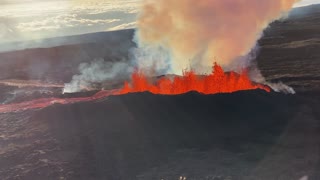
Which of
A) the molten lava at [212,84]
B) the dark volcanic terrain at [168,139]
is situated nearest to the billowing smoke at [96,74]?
the molten lava at [212,84]

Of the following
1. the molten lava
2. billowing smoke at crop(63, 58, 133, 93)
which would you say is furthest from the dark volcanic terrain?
billowing smoke at crop(63, 58, 133, 93)

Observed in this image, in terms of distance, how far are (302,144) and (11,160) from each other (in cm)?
1467

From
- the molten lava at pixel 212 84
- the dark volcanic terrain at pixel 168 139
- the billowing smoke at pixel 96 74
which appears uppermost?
the billowing smoke at pixel 96 74

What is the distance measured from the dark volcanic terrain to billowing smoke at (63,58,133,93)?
1011 inches

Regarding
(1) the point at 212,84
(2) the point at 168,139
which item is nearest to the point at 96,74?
(1) the point at 212,84

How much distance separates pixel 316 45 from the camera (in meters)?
86.6

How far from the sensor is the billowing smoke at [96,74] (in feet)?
188

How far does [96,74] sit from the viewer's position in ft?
226

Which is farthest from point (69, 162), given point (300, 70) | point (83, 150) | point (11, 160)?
point (300, 70)

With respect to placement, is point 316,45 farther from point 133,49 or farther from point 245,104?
point 245,104

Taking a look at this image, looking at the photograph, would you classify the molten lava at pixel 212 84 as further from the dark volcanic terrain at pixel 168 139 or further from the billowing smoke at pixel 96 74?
the billowing smoke at pixel 96 74

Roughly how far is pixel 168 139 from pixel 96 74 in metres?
45.1

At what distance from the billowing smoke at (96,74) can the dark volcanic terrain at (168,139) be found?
25676 mm

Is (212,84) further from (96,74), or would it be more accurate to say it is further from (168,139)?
(96,74)
